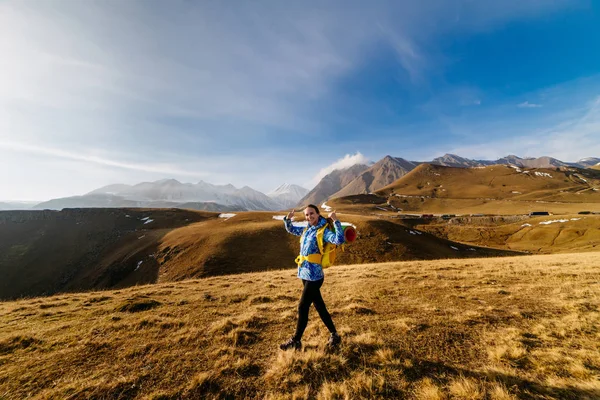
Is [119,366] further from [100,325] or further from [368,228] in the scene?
[368,228]

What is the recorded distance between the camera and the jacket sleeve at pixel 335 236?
6.18 m

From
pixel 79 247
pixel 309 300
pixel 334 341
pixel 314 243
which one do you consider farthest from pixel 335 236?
pixel 79 247

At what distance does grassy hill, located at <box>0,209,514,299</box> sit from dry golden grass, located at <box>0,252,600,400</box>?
30.9 m

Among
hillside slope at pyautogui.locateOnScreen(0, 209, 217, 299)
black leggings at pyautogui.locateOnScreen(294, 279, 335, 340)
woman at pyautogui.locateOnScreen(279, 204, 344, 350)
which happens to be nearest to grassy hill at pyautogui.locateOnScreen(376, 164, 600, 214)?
hillside slope at pyautogui.locateOnScreen(0, 209, 217, 299)

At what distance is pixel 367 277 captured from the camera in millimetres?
16609

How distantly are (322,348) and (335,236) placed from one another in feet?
10.6

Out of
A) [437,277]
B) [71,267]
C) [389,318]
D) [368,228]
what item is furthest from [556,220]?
[71,267]

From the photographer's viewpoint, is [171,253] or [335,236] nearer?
[335,236]

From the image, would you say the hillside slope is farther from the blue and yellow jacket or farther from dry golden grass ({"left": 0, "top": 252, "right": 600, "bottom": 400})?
the blue and yellow jacket

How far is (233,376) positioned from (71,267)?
270 feet

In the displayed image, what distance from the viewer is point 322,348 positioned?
21.4ft

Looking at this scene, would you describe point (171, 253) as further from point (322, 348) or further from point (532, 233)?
point (532, 233)

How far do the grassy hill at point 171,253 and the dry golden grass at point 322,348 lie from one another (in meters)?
30.9

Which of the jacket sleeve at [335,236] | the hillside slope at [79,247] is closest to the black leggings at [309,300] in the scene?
the jacket sleeve at [335,236]
